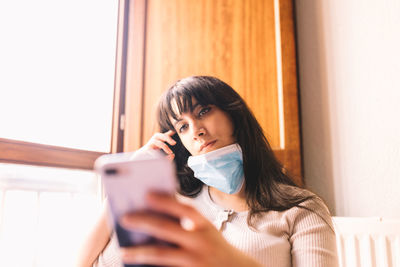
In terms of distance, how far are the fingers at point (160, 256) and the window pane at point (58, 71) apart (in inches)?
33.6

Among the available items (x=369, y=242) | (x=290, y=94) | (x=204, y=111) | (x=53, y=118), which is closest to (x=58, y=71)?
(x=53, y=118)

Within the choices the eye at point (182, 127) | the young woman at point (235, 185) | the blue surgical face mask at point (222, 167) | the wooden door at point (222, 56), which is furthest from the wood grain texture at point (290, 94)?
the eye at point (182, 127)

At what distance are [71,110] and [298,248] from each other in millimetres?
889

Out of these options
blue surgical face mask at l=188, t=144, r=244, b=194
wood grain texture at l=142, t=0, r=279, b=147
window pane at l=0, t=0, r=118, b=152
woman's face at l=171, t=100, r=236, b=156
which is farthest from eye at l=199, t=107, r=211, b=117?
window pane at l=0, t=0, r=118, b=152

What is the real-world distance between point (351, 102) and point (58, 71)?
1.05 m

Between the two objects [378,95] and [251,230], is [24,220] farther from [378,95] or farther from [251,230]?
[378,95]

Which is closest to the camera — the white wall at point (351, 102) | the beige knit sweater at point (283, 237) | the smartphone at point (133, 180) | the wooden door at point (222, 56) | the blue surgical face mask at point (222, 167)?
the smartphone at point (133, 180)

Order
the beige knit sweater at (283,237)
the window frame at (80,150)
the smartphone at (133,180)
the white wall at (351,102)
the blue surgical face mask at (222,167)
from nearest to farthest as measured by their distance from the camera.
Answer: the smartphone at (133,180), the beige knit sweater at (283,237), the blue surgical face mask at (222,167), the window frame at (80,150), the white wall at (351,102)

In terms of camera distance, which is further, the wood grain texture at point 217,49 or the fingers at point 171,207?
the wood grain texture at point 217,49

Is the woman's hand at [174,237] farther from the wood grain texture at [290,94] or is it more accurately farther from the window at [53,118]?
the wood grain texture at [290,94]

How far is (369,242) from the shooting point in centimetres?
104

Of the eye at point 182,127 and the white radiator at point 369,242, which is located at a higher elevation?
the eye at point 182,127

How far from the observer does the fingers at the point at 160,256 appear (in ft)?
1.24

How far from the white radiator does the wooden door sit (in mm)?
288
